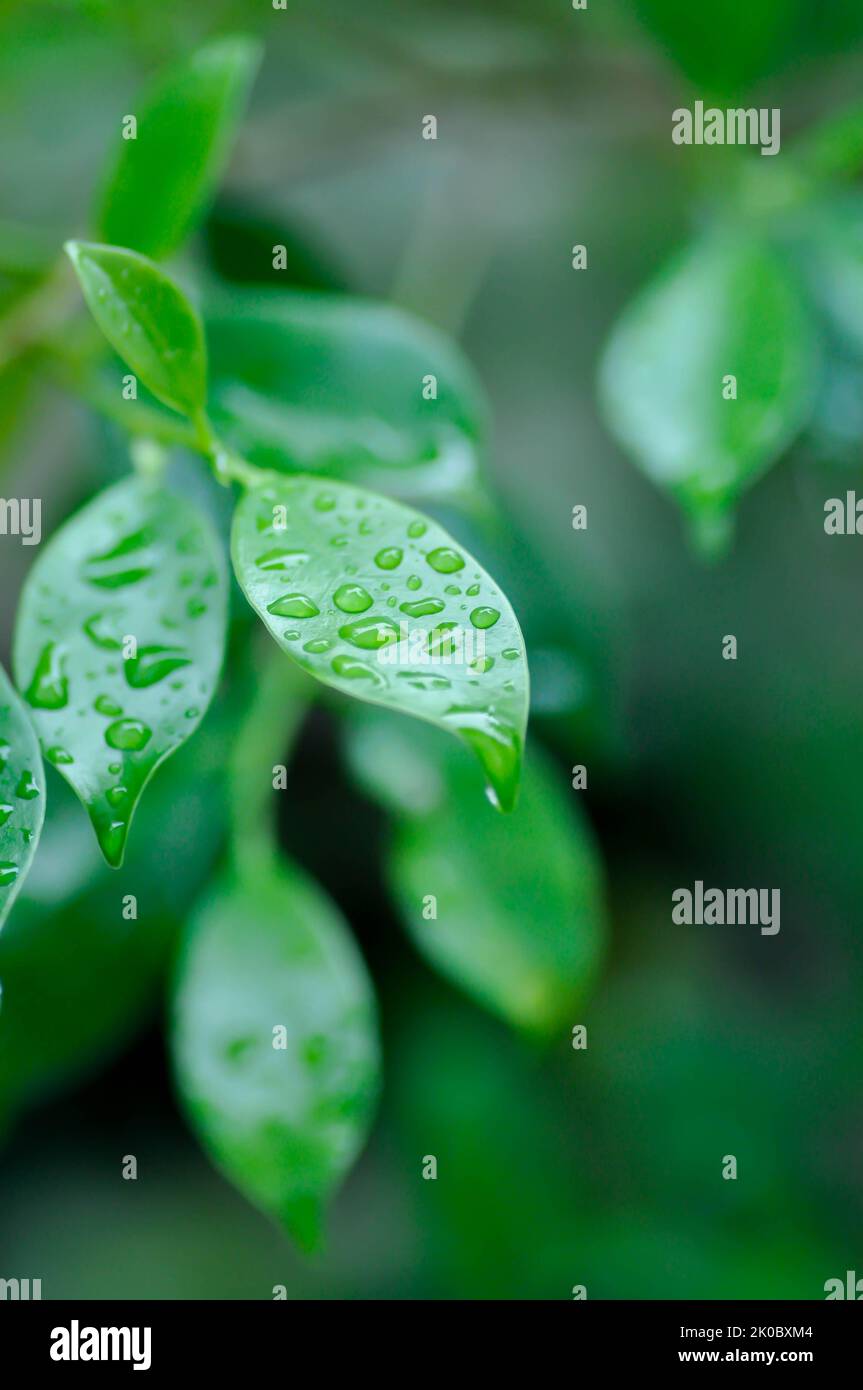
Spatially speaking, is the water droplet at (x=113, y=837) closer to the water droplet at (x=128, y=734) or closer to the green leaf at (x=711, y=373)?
the water droplet at (x=128, y=734)

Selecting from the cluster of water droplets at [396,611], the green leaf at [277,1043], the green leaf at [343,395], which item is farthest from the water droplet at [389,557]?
the green leaf at [277,1043]

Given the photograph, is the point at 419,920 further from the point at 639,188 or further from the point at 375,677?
the point at 639,188

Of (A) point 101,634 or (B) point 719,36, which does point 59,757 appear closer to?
(A) point 101,634

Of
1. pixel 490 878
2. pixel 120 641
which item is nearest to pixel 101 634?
A: pixel 120 641

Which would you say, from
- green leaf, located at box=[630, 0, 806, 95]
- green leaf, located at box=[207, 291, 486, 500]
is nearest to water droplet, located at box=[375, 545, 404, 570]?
green leaf, located at box=[207, 291, 486, 500]
